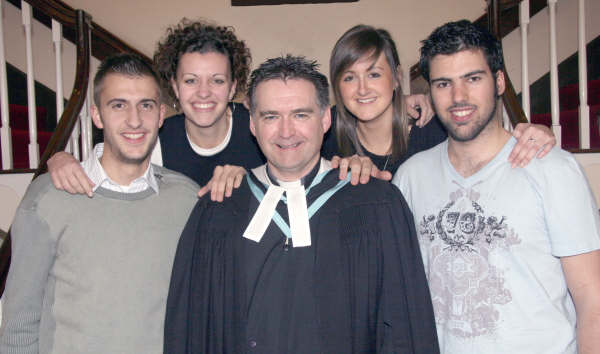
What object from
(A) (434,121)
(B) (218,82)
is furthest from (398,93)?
(B) (218,82)

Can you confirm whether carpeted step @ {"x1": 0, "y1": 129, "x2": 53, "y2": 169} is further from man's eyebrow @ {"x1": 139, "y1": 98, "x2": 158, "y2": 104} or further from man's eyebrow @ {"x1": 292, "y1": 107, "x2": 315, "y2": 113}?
man's eyebrow @ {"x1": 292, "y1": 107, "x2": 315, "y2": 113}

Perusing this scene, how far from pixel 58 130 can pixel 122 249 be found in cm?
135

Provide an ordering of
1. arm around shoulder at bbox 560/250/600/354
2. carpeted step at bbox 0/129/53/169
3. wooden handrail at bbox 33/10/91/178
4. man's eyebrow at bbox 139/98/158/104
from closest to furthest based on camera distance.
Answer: arm around shoulder at bbox 560/250/600/354, man's eyebrow at bbox 139/98/158/104, wooden handrail at bbox 33/10/91/178, carpeted step at bbox 0/129/53/169

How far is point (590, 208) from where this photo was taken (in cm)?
173

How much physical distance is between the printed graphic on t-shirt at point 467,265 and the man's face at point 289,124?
58 centimetres

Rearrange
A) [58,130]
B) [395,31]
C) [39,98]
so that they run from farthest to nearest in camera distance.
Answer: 1. [395,31]
2. [39,98]
3. [58,130]

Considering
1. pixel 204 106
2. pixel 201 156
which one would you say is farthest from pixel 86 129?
pixel 204 106

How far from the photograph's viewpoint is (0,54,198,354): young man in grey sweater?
6.06 feet

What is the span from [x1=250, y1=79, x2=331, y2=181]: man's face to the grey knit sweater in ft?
1.91

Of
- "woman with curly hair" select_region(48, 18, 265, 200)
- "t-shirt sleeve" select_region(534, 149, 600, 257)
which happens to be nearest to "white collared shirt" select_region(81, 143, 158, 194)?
"woman with curly hair" select_region(48, 18, 265, 200)

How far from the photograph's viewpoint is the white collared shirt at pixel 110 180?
201cm

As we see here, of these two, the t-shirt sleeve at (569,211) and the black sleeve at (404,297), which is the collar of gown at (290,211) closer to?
the black sleeve at (404,297)

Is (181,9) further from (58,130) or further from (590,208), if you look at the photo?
(590,208)

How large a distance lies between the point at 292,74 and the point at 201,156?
0.82 m
